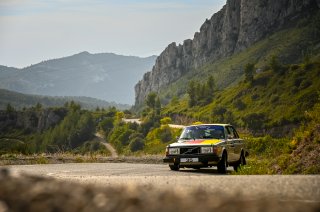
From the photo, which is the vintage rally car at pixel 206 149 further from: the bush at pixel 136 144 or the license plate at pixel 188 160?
the bush at pixel 136 144

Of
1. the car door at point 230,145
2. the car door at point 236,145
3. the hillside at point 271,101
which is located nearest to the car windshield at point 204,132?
the car door at point 230,145

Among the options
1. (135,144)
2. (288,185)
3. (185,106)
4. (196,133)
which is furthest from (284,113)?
(288,185)

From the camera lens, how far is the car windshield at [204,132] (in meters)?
18.2

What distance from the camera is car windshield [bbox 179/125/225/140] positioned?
59.8 feet

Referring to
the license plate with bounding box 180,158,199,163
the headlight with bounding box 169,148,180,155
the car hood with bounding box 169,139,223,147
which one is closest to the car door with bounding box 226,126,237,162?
the car hood with bounding box 169,139,223,147

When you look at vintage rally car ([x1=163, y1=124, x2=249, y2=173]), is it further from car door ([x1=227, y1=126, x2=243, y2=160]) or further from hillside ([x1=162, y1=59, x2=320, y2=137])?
hillside ([x1=162, y1=59, x2=320, y2=137])

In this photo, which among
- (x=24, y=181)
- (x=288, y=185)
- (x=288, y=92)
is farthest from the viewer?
(x=288, y=92)

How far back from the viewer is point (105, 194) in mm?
3086

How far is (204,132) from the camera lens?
18.5m

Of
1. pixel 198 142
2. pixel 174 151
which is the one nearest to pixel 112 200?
pixel 198 142

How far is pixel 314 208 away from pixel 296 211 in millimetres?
186

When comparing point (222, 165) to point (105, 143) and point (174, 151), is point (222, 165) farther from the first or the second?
point (105, 143)

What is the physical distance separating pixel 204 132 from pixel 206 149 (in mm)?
1645

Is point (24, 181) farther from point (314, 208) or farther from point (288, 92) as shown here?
point (288, 92)
